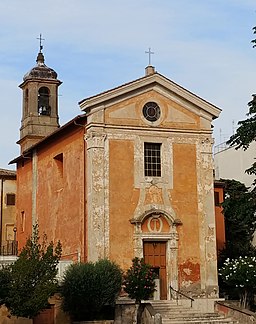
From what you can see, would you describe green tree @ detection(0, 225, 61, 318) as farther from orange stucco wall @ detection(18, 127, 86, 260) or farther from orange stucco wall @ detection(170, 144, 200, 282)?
orange stucco wall @ detection(170, 144, 200, 282)

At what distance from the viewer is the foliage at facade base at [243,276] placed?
25.4 metres

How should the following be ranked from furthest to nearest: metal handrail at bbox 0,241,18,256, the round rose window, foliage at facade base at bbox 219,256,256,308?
1. metal handrail at bbox 0,241,18,256
2. the round rose window
3. foliage at facade base at bbox 219,256,256,308

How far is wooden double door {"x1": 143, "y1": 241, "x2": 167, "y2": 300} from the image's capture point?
87.7 ft

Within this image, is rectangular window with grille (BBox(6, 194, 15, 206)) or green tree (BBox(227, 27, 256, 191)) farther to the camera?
rectangular window with grille (BBox(6, 194, 15, 206))

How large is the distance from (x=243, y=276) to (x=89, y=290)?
6.32m

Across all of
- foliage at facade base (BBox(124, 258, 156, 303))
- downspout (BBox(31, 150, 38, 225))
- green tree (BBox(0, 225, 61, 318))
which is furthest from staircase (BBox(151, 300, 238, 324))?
downspout (BBox(31, 150, 38, 225))

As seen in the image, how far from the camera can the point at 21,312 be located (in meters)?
21.2

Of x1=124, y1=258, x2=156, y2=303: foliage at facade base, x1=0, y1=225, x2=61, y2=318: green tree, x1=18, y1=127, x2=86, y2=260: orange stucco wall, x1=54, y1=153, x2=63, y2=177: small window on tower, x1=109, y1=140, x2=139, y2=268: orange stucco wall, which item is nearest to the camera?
x1=0, y1=225, x2=61, y2=318: green tree

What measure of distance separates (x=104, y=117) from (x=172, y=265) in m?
6.73

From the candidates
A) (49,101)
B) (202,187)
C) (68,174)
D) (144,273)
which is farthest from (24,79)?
(144,273)

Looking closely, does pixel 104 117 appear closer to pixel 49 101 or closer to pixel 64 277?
pixel 64 277

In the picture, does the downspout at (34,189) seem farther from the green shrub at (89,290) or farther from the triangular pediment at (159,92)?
the green shrub at (89,290)

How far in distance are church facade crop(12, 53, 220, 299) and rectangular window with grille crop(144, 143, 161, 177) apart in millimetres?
43

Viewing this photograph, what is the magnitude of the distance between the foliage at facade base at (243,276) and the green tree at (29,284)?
7.69 m
